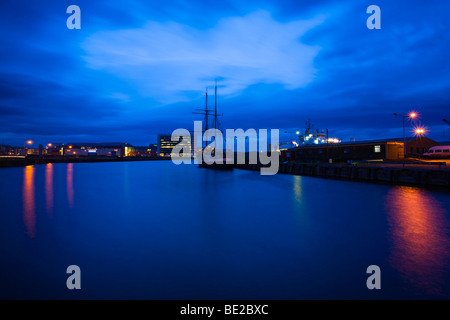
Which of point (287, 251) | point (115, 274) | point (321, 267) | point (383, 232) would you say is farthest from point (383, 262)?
point (115, 274)

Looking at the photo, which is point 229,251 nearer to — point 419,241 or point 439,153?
point 419,241

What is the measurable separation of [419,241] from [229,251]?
9849mm

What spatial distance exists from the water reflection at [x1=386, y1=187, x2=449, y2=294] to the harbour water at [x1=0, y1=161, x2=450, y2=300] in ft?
0.18

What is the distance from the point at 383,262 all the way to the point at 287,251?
381 cm

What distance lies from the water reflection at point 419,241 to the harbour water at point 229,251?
2.1 inches

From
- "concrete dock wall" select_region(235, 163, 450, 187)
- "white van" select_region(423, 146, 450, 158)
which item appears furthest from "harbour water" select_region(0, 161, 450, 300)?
"white van" select_region(423, 146, 450, 158)

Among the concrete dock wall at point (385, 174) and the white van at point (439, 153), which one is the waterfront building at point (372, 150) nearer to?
the white van at point (439, 153)

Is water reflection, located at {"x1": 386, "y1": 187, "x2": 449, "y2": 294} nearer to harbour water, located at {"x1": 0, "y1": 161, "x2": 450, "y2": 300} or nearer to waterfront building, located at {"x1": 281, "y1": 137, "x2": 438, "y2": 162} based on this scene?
harbour water, located at {"x1": 0, "y1": 161, "x2": 450, "y2": 300}

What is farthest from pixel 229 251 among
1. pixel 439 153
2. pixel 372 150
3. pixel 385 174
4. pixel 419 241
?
pixel 439 153

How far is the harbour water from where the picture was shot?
8148 mm

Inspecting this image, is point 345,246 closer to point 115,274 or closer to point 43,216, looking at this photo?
point 115,274

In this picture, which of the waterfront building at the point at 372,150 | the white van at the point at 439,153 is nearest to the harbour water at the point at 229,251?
the waterfront building at the point at 372,150

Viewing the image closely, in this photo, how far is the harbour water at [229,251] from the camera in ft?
26.7

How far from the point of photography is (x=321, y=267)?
31.9 ft
